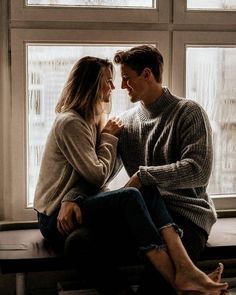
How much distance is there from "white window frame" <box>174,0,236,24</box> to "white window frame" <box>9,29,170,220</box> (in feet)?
0.36

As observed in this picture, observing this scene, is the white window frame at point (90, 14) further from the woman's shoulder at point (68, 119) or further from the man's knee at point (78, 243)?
the man's knee at point (78, 243)

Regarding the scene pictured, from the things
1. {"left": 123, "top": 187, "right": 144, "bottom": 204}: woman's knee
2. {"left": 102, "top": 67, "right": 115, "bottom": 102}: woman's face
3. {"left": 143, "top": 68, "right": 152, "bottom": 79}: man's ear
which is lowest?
{"left": 123, "top": 187, "right": 144, "bottom": 204}: woman's knee

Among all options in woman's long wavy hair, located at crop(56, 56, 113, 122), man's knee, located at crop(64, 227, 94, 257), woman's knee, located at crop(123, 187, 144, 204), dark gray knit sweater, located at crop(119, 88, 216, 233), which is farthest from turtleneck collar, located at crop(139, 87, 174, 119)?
man's knee, located at crop(64, 227, 94, 257)

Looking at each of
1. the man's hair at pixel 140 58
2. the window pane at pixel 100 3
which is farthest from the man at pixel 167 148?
the window pane at pixel 100 3

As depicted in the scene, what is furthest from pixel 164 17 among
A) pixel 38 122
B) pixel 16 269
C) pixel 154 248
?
pixel 16 269

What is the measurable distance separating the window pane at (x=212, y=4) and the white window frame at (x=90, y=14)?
13 centimetres

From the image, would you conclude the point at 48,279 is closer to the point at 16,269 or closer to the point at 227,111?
the point at 16,269

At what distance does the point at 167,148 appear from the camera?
87.7 inches

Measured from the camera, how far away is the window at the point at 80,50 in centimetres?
245

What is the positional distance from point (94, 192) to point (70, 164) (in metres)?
0.15

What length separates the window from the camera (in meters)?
2.45

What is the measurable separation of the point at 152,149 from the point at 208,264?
691mm

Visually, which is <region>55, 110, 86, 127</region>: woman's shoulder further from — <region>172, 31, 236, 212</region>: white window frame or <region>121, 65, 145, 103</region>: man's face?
<region>172, 31, 236, 212</region>: white window frame

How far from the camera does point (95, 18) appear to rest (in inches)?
97.6
